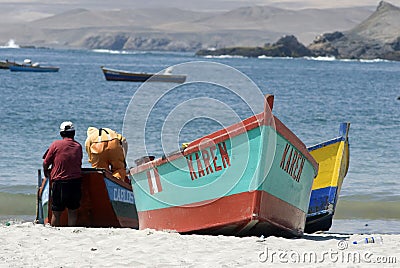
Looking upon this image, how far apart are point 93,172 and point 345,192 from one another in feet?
25.6

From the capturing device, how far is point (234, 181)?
1023 centimetres

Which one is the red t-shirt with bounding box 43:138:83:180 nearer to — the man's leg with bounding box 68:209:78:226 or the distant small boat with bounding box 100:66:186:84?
the man's leg with bounding box 68:209:78:226

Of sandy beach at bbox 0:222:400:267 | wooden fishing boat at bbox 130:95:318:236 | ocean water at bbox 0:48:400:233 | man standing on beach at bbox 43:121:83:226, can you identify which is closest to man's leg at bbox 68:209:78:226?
man standing on beach at bbox 43:121:83:226

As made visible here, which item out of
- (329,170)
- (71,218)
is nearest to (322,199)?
(329,170)

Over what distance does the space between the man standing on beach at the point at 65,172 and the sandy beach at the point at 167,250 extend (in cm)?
63

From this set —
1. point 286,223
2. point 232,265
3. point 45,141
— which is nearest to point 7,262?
point 232,265

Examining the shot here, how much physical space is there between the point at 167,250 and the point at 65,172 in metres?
2.23

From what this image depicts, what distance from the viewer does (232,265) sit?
8961mm

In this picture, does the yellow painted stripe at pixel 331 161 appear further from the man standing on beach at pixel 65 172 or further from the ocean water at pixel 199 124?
the man standing on beach at pixel 65 172

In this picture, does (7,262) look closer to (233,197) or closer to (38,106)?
(233,197)

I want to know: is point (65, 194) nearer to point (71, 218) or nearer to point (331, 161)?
point (71, 218)

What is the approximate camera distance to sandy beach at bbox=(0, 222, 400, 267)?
908 centimetres

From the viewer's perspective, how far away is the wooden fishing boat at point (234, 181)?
33.1ft

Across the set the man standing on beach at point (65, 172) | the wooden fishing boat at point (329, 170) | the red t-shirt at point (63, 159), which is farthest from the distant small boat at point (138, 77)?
the red t-shirt at point (63, 159)
